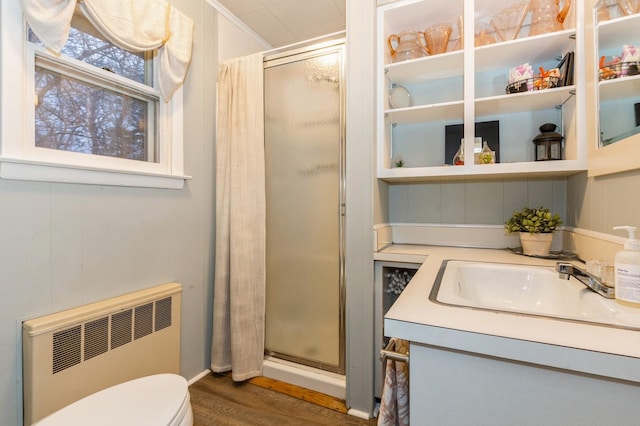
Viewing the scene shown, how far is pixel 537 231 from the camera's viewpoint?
146 cm

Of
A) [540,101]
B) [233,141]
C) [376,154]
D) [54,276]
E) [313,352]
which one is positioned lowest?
[313,352]

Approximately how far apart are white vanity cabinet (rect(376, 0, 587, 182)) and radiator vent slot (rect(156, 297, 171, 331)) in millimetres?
1327

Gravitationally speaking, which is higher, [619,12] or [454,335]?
[619,12]

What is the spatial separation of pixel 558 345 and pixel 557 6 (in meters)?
1.63

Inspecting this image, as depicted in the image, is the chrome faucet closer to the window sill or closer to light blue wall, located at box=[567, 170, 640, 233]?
light blue wall, located at box=[567, 170, 640, 233]

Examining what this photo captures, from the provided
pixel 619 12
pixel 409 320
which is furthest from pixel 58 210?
pixel 619 12

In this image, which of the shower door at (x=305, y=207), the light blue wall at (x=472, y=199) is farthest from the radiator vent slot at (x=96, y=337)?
the light blue wall at (x=472, y=199)

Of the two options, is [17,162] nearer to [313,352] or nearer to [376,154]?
[376,154]

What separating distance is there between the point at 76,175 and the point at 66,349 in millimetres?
694

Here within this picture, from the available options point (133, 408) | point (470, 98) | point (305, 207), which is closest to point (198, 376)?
point (133, 408)

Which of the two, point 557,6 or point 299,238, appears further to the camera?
point 299,238

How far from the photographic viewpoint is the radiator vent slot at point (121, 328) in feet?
4.34

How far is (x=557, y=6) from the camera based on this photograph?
1.39 m

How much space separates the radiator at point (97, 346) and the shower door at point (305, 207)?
63 cm
